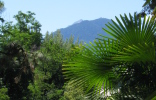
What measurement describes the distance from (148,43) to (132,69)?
280mm

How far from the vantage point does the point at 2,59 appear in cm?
2127

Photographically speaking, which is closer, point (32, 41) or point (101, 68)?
point (101, 68)

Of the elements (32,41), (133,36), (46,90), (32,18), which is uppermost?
(32,18)

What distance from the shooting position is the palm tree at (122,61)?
8.15ft

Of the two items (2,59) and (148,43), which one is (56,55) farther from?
(148,43)

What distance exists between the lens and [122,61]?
2543 millimetres

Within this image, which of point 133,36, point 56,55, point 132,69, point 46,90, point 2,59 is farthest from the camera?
point 56,55

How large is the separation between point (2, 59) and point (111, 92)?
19.1 m

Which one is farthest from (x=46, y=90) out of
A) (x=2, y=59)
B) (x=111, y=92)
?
(x=111, y=92)

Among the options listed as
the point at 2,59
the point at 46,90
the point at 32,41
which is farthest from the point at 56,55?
the point at 2,59

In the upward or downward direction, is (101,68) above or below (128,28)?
below

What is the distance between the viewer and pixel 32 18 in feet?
169

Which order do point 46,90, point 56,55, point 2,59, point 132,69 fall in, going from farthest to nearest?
point 56,55, point 46,90, point 2,59, point 132,69

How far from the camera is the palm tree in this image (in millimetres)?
2484
